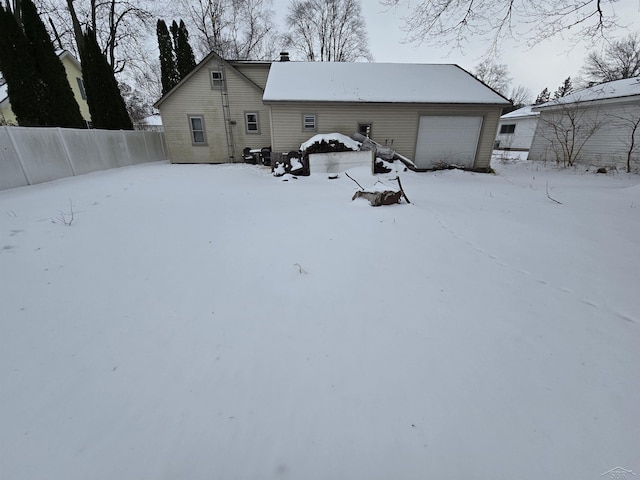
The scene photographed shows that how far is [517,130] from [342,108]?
67.8 ft

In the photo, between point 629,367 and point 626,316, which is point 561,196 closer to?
point 626,316

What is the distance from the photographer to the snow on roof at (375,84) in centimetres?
1094

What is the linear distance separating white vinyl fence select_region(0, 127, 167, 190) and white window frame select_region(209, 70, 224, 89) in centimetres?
471

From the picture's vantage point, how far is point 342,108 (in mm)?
11188

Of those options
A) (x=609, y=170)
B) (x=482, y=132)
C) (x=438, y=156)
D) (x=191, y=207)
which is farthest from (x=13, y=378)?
(x=609, y=170)

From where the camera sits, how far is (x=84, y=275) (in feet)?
9.51

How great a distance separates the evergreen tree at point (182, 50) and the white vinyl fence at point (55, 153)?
10655 mm

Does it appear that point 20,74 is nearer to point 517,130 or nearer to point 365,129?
point 365,129

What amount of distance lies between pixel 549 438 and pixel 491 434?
31 cm

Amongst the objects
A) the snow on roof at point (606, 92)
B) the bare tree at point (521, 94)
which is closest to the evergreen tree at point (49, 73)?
the snow on roof at point (606, 92)

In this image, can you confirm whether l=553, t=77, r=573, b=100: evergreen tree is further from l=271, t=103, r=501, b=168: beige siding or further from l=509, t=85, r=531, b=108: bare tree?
l=271, t=103, r=501, b=168: beige siding

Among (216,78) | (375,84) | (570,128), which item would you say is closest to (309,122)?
(375,84)

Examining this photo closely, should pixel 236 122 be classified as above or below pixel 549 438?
above

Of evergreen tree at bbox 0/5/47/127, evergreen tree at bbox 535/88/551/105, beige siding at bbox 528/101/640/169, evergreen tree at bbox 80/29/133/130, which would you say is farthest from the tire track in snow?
evergreen tree at bbox 535/88/551/105
